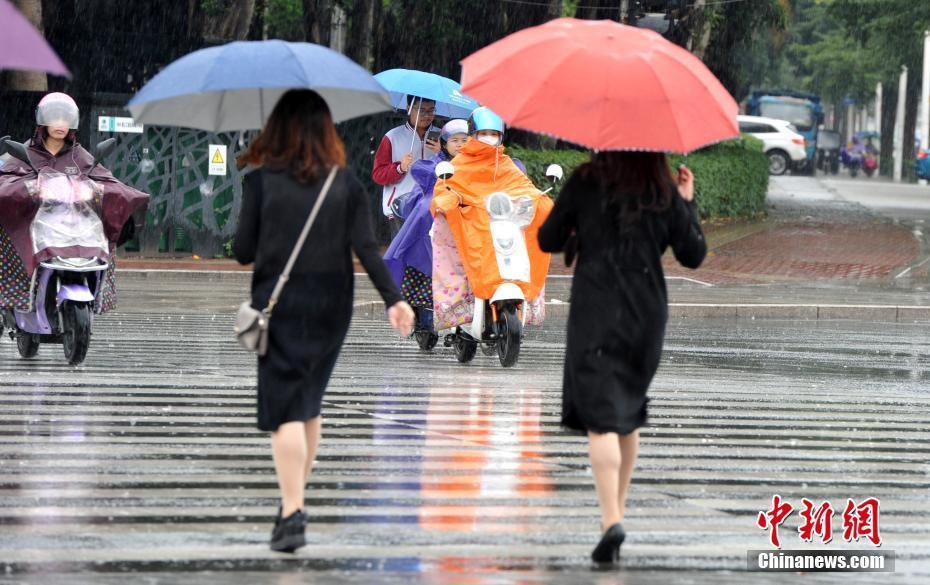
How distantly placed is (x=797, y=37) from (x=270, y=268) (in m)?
90.7

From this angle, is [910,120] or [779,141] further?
[910,120]

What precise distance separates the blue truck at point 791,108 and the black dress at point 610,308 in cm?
6700

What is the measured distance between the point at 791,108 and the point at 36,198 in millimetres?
64468

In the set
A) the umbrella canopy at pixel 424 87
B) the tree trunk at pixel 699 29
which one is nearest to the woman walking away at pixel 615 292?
the umbrella canopy at pixel 424 87

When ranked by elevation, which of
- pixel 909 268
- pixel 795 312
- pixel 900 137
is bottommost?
pixel 909 268

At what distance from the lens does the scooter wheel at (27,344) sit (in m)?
12.9

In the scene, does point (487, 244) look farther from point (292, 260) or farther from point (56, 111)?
point (292, 260)

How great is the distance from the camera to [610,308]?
6.54 meters

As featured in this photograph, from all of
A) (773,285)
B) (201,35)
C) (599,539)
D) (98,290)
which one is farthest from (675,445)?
(201,35)

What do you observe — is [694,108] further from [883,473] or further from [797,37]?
[797,37]

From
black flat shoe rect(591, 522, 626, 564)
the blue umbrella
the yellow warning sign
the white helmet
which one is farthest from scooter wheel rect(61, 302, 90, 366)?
the yellow warning sign

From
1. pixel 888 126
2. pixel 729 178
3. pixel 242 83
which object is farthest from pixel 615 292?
pixel 888 126

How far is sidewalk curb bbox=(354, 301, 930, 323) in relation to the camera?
66.8 ft

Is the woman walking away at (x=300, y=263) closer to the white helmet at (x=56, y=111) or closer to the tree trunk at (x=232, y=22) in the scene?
the white helmet at (x=56, y=111)
